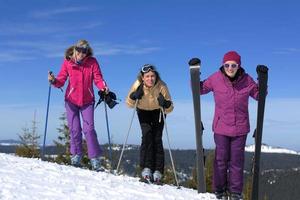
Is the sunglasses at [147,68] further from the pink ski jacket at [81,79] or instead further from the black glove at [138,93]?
the pink ski jacket at [81,79]

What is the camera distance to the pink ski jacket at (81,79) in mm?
9836

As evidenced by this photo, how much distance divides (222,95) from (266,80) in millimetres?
800

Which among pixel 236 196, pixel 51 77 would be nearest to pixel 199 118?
pixel 236 196

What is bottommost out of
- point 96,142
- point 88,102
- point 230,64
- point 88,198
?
point 88,198

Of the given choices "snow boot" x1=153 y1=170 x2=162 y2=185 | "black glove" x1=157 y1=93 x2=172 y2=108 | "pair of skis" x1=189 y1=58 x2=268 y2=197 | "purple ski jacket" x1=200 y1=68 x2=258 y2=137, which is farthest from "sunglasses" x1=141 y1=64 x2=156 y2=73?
"snow boot" x1=153 y1=170 x2=162 y2=185

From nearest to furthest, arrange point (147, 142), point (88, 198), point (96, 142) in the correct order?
point (88, 198), point (147, 142), point (96, 142)

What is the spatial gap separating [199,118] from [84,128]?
238 centimetres

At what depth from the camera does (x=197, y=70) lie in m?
8.70

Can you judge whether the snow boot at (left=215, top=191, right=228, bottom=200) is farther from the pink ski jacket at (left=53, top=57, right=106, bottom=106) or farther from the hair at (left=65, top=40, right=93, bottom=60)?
the hair at (left=65, top=40, right=93, bottom=60)

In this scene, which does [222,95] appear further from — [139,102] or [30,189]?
[30,189]

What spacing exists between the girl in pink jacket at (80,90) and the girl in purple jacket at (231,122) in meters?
2.57

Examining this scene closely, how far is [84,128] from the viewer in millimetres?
9719

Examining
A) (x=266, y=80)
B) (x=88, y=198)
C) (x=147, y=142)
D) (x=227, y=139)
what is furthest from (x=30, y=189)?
(x=266, y=80)

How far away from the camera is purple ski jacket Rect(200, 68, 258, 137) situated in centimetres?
828
